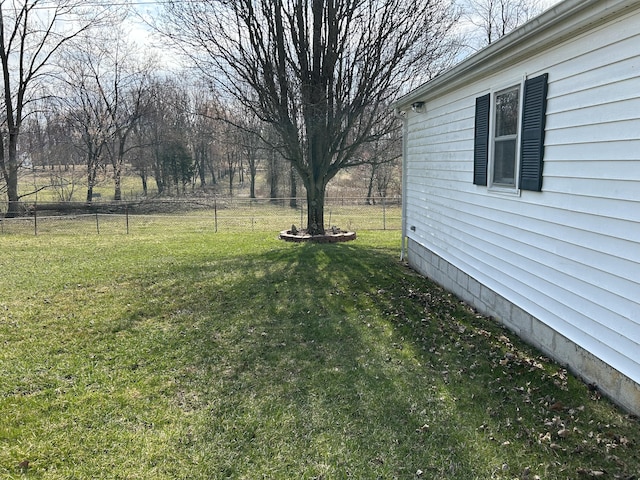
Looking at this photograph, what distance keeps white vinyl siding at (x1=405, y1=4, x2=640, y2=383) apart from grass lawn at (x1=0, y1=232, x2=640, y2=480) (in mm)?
514

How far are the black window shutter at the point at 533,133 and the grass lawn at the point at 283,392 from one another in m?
1.60

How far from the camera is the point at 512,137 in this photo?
429 centimetres

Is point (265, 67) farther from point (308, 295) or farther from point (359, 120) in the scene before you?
point (308, 295)

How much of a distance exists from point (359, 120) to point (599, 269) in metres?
8.73

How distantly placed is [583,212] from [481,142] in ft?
6.40

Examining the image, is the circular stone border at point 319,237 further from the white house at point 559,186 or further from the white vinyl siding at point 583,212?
the white vinyl siding at point 583,212

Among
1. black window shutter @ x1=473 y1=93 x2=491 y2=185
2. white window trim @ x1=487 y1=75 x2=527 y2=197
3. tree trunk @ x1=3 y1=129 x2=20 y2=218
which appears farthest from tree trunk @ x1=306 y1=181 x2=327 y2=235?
tree trunk @ x1=3 y1=129 x2=20 y2=218

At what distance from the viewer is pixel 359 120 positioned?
1105cm

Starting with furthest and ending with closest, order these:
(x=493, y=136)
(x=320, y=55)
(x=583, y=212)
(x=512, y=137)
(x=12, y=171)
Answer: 1. (x=12, y=171)
2. (x=320, y=55)
3. (x=493, y=136)
4. (x=512, y=137)
5. (x=583, y=212)

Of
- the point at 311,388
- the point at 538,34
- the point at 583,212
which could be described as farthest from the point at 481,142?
the point at 311,388

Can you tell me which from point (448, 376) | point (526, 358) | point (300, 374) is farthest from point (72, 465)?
point (526, 358)

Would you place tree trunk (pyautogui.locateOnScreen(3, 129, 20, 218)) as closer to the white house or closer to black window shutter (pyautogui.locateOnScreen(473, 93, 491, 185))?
the white house

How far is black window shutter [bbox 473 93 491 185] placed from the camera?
481cm

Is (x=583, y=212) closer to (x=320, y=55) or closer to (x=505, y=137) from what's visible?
(x=505, y=137)
